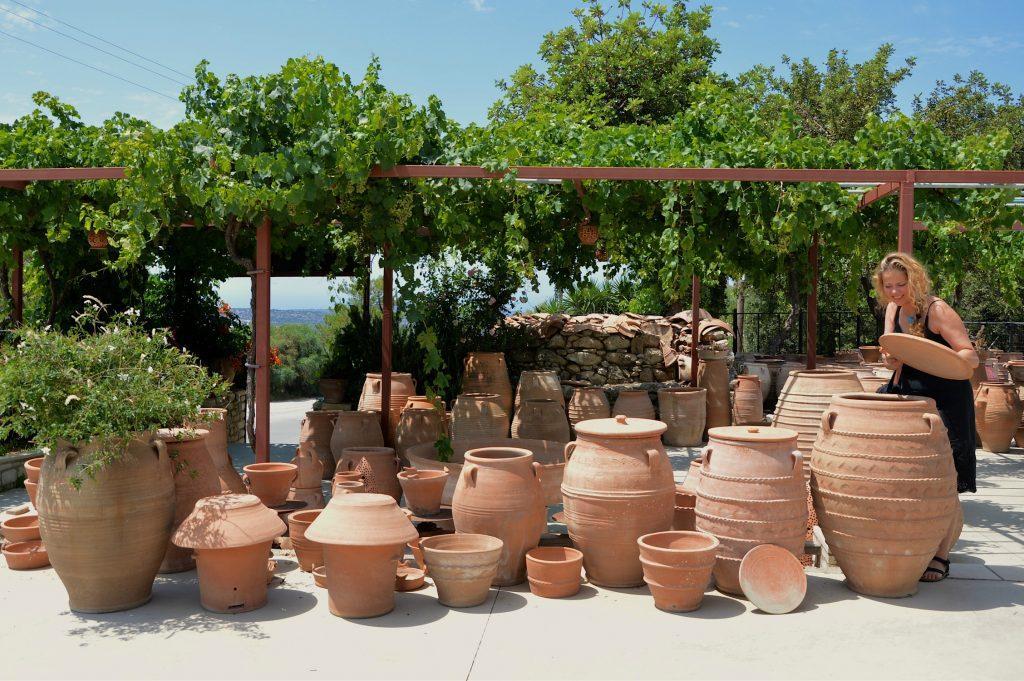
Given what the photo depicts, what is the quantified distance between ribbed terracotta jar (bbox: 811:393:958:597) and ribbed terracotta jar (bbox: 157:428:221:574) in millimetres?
3181

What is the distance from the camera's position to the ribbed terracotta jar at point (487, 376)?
8203mm

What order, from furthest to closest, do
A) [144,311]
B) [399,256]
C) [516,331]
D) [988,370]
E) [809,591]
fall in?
[516,331] < [144,311] < [988,370] < [399,256] < [809,591]

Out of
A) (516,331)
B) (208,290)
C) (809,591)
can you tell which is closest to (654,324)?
(516,331)

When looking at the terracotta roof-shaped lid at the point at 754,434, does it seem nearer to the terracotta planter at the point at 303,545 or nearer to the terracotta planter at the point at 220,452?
the terracotta planter at the point at 303,545

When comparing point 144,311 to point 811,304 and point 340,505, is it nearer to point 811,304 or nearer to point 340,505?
point 340,505

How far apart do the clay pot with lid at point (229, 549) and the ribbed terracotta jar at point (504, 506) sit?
951mm

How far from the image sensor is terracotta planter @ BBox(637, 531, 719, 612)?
3.74 m

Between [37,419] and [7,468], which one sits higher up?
[37,419]

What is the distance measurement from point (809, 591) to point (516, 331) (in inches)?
267

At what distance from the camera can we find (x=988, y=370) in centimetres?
838

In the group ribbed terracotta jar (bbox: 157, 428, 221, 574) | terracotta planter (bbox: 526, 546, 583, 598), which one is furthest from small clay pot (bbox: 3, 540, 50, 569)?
terracotta planter (bbox: 526, 546, 583, 598)

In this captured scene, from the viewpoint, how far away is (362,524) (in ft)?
12.2

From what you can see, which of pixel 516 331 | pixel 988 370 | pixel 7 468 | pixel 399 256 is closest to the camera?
pixel 399 256

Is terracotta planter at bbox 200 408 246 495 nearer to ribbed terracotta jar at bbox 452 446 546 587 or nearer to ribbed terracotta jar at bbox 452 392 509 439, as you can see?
ribbed terracotta jar at bbox 452 446 546 587
